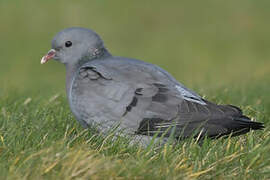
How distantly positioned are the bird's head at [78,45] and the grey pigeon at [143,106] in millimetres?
439

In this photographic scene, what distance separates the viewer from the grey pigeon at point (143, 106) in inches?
186

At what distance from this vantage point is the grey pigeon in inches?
186

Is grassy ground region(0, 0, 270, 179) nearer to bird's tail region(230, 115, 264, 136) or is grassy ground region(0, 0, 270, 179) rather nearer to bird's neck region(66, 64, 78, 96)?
bird's tail region(230, 115, 264, 136)

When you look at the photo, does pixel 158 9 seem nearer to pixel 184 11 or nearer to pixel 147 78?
pixel 184 11

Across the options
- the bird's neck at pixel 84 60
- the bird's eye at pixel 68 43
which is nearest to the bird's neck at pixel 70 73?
the bird's neck at pixel 84 60

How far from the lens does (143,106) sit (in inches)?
189

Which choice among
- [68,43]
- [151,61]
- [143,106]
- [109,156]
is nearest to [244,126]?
[143,106]

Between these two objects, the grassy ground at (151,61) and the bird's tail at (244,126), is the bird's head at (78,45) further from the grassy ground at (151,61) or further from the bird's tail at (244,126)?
the bird's tail at (244,126)

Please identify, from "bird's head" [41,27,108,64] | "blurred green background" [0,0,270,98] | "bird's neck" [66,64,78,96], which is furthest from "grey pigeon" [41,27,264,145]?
"blurred green background" [0,0,270,98]

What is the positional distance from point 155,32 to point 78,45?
11338 millimetres

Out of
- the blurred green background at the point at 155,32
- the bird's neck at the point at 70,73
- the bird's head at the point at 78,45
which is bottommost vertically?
the blurred green background at the point at 155,32

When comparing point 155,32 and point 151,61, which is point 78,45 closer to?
point 151,61

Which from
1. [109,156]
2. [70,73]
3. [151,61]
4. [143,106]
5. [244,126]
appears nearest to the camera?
[109,156]

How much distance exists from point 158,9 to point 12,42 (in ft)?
15.7
